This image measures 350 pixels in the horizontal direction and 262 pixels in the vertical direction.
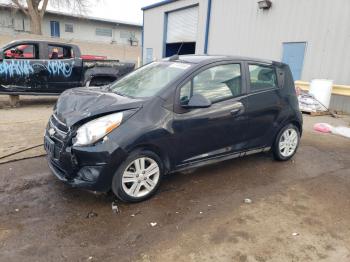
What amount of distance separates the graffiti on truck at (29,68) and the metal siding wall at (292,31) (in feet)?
24.3

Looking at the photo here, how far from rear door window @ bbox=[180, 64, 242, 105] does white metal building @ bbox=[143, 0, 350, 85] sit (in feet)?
23.2

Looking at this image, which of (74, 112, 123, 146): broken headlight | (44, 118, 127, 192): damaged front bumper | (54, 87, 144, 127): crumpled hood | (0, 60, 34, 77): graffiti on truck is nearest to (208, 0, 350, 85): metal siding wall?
(0, 60, 34, 77): graffiti on truck

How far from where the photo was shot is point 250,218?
327cm

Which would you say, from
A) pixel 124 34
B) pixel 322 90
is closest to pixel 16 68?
pixel 322 90

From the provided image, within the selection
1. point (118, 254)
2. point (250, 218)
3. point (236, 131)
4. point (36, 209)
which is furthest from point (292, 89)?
point (36, 209)

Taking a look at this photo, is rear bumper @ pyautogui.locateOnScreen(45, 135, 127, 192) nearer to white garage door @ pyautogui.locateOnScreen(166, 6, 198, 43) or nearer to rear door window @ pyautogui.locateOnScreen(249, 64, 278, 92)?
rear door window @ pyautogui.locateOnScreen(249, 64, 278, 92)

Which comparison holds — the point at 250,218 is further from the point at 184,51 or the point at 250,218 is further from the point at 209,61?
the point at 184,51

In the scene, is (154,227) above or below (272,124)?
below

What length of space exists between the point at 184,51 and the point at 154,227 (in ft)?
57.0

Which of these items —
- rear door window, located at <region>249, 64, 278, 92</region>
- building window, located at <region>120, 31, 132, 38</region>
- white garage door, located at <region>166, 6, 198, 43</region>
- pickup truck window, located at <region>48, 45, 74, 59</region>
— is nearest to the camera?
rear door window, located at <region>249, 64, 278, 92</region>

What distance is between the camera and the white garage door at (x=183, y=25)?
1570 cm

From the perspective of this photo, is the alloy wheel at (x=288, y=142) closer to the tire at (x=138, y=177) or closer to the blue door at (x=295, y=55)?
the tire at (x=138, y=177)

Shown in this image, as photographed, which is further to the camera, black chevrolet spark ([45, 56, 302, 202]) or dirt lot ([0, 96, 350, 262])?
black chevrolet spark ([45, 56, 302, 202])

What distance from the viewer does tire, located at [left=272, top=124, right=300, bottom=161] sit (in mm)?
4832
